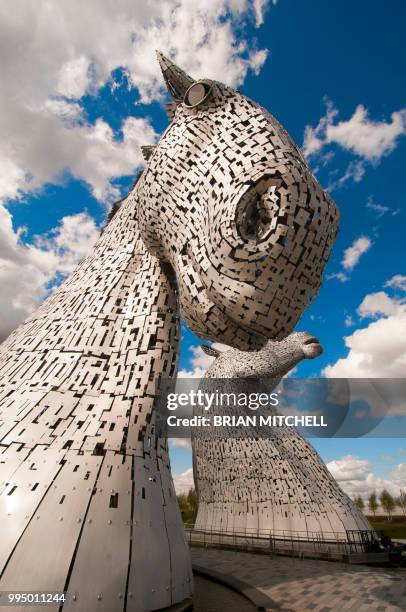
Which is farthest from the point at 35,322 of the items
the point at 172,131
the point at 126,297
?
the point at 172,131

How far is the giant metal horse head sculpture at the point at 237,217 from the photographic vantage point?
9.58ft

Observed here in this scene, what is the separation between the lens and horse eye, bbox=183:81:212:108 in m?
3.77

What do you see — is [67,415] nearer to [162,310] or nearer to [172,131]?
[162,310]

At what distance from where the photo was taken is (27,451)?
123 inches

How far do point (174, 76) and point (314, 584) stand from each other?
7210 millimetres

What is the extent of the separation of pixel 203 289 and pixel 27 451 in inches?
78.7

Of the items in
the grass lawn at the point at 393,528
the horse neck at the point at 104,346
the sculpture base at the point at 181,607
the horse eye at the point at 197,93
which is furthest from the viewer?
the grass lawn at the point at 393,528

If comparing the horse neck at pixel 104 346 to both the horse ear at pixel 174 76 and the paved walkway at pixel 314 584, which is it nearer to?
the horse ear at pixel 174 76

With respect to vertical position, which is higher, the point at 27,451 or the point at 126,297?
the point at 126,297

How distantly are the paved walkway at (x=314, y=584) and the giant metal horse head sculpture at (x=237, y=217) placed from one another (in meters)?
3.48

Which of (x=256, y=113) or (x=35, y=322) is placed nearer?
(x=256, y=113)

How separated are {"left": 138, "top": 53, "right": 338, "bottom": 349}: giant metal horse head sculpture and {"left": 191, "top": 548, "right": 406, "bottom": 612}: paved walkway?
3.48m

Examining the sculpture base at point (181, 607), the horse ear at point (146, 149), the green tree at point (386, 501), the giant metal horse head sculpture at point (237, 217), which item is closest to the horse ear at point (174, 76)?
the giant metal horse head sculpture at point (237, 217)

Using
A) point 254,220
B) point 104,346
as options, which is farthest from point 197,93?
point 104,346
